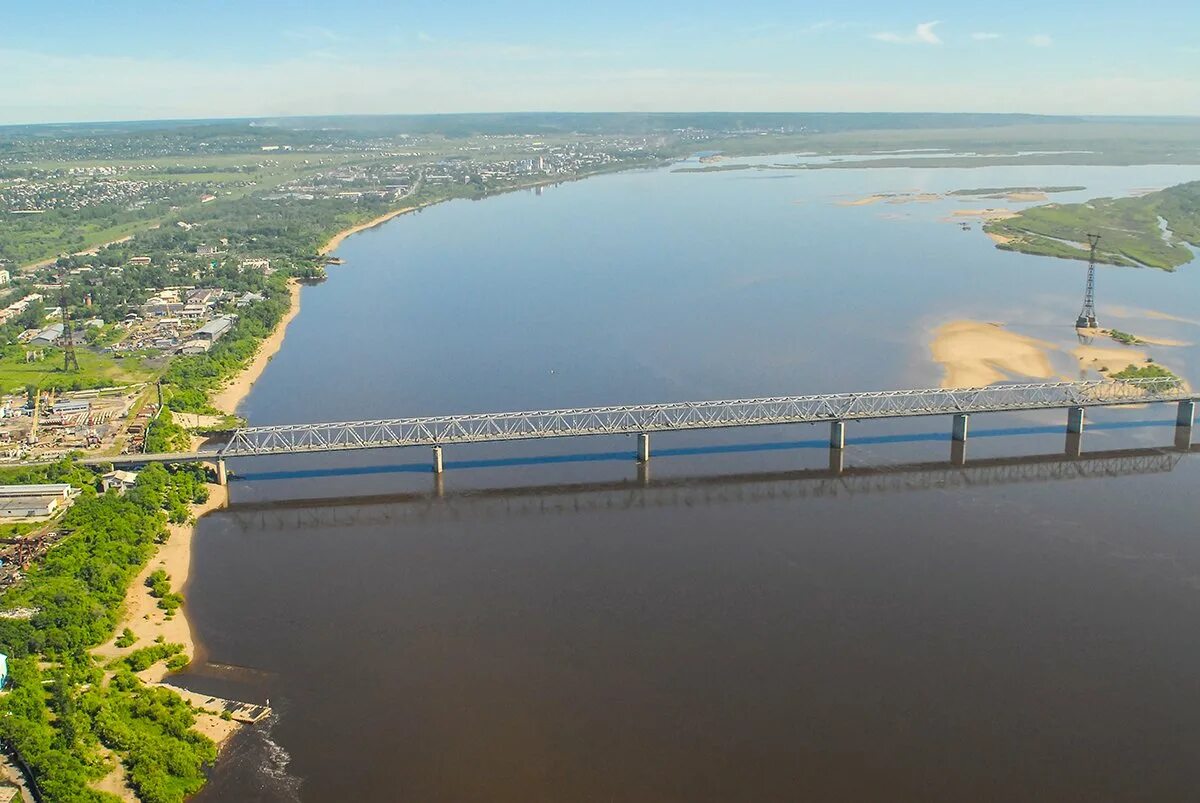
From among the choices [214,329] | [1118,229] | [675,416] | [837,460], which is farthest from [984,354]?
[1118,229]

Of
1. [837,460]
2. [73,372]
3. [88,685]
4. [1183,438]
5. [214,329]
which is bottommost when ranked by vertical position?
[88,685]

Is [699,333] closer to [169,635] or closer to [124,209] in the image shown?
[169,635]

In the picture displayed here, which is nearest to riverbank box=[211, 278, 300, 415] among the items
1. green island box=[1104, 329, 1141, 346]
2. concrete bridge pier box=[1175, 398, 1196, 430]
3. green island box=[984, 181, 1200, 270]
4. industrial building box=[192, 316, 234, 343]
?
industrial building box=[192, 316, 234, 343]

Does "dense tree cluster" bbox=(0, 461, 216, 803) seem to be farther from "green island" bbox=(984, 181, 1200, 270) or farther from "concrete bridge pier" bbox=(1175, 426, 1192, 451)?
"green island" bbox=(984, 181, 1200, 270)

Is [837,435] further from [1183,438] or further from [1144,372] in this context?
[1144,372]

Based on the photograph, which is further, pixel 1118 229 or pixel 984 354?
pixel 1118 229

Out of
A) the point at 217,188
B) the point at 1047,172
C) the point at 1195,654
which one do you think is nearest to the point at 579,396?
the point at 1195,654
